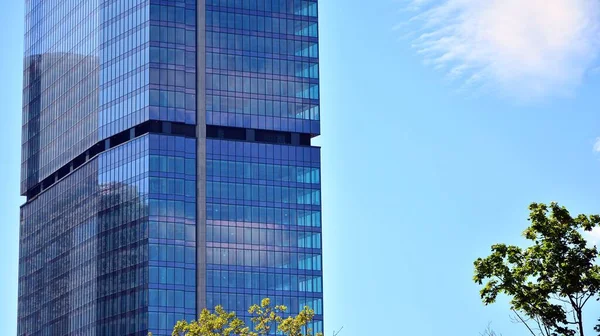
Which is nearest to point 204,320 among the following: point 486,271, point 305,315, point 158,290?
point 305,315

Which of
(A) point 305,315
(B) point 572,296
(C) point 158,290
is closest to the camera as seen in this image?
(B) point 572,296

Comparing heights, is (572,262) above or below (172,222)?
below

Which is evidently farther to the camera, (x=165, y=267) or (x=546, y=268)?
(x=165, y=267)

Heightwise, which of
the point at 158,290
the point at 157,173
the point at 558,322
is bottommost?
the point at 558,322

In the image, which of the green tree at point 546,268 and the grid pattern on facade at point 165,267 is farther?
the grid pattern on facade at point 165,267

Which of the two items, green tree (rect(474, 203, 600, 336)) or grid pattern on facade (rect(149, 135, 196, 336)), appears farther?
grid pattern on facade (rect(149, 135, 196, 336))

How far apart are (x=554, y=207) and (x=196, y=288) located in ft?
433

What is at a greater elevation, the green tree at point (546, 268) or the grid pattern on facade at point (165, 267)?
the grid pattern on facade at point (165, 267)

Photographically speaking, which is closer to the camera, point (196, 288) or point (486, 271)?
point (486, 271)

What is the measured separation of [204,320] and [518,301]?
4353 cm

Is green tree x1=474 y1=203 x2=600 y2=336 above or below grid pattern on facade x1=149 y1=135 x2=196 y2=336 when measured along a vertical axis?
below

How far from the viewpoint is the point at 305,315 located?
10394 cm

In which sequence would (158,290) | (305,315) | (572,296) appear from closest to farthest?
(572,296)
(305,315)
(158,290)

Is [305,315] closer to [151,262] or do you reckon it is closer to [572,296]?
[572,296]
